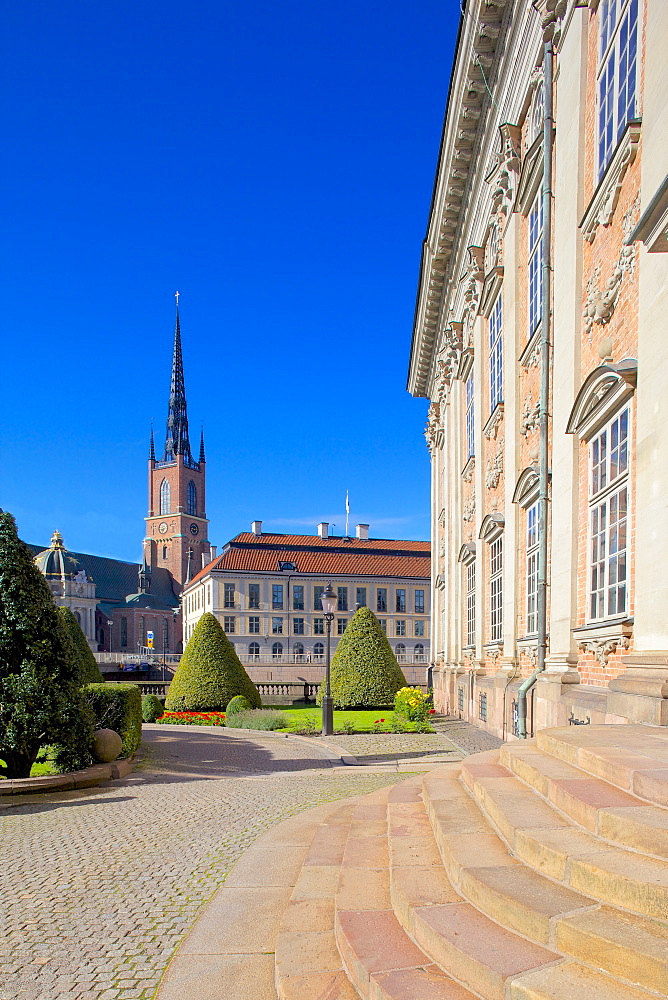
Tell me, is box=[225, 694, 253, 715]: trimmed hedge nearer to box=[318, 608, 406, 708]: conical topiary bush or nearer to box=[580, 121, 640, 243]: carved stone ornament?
box=[318, 608, 406, 708]: conical topiary bush

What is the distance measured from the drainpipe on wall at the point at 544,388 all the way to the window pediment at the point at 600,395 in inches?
70.3

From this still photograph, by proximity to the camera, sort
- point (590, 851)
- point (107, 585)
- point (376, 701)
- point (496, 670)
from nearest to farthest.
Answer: point (590, 851)
point (496, 670)
point (376, 701)
point (107, 585)

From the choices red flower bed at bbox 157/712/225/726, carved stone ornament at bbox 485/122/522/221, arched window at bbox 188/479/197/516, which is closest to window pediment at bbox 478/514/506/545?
carved stone ornament at bbox 485/122/522/221

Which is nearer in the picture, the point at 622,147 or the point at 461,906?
the point at 461,906

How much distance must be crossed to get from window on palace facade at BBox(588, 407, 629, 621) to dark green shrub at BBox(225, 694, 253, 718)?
16994mm

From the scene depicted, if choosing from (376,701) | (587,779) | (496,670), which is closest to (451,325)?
(496,670)

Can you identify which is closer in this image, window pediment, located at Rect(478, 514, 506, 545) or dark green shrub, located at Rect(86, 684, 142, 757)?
dark green shrub, located at Rect(86, 684, 142, 757)

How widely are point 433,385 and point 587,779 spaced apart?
1018 inches

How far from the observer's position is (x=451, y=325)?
22078 mm

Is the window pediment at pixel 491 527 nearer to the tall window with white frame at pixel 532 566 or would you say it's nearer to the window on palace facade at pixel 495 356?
the tall window with white frame at pixel 532 566

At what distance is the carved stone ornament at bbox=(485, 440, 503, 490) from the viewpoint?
16.3 meters

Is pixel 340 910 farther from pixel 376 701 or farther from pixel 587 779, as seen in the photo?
pixel 376 701

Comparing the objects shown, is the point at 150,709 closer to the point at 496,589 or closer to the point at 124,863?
the point at 496,589

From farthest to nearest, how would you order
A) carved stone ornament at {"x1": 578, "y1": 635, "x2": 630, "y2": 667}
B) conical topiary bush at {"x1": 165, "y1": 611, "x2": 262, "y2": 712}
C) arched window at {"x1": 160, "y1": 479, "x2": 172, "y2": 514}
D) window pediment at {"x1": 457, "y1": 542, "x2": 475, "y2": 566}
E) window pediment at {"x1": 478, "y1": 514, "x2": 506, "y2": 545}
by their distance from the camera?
arched window at {"x1": 160, "y1": 479, "x2": 172, "y2": 514} < conical topiary bush at {"x1": 165, "y1": 611, "x2": 262, "y2": 712} < window pediment at {"x1": 457, "y1": 542, "x2": 475, "y2": 566} < window pediment at {"x1": 478, "y1": 514, "x2": 506, "y2": 545} < carved stone ornament at {"x1": 578, "y1": 635, "x2": 630, "y2": 667}
